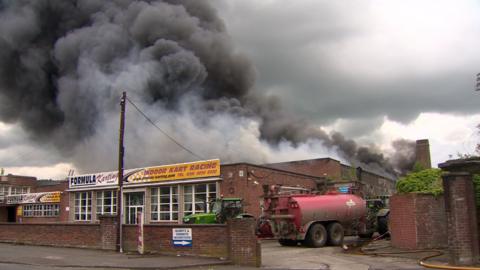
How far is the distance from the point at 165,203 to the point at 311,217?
13946mm

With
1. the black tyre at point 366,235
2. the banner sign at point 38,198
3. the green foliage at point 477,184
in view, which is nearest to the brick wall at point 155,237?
the green foliage at point 477,184

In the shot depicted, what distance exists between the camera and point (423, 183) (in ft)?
56.8

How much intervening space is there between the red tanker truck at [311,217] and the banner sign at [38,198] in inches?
1022

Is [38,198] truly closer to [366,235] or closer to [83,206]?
[83,206]

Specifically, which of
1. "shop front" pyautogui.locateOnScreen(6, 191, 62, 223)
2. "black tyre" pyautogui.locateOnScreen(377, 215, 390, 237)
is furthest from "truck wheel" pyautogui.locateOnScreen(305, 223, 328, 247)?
"shop front" pyautogui.locateOnScreen(6, 191, 62, 223)

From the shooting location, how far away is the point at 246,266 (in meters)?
14.0

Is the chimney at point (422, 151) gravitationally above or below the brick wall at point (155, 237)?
above

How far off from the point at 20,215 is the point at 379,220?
37.7 m

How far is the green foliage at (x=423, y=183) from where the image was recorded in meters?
17.0

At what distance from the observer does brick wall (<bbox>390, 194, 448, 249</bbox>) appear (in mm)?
16344

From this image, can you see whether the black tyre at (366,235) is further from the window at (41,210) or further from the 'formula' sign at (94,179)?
the window at (41,210)

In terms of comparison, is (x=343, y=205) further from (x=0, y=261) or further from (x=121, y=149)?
(x=0, y=261)

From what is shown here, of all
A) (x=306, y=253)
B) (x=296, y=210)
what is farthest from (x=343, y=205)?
(x=306, y=253)

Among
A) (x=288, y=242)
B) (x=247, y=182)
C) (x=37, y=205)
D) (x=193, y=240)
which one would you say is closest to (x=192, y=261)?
(x=193, y=240)
